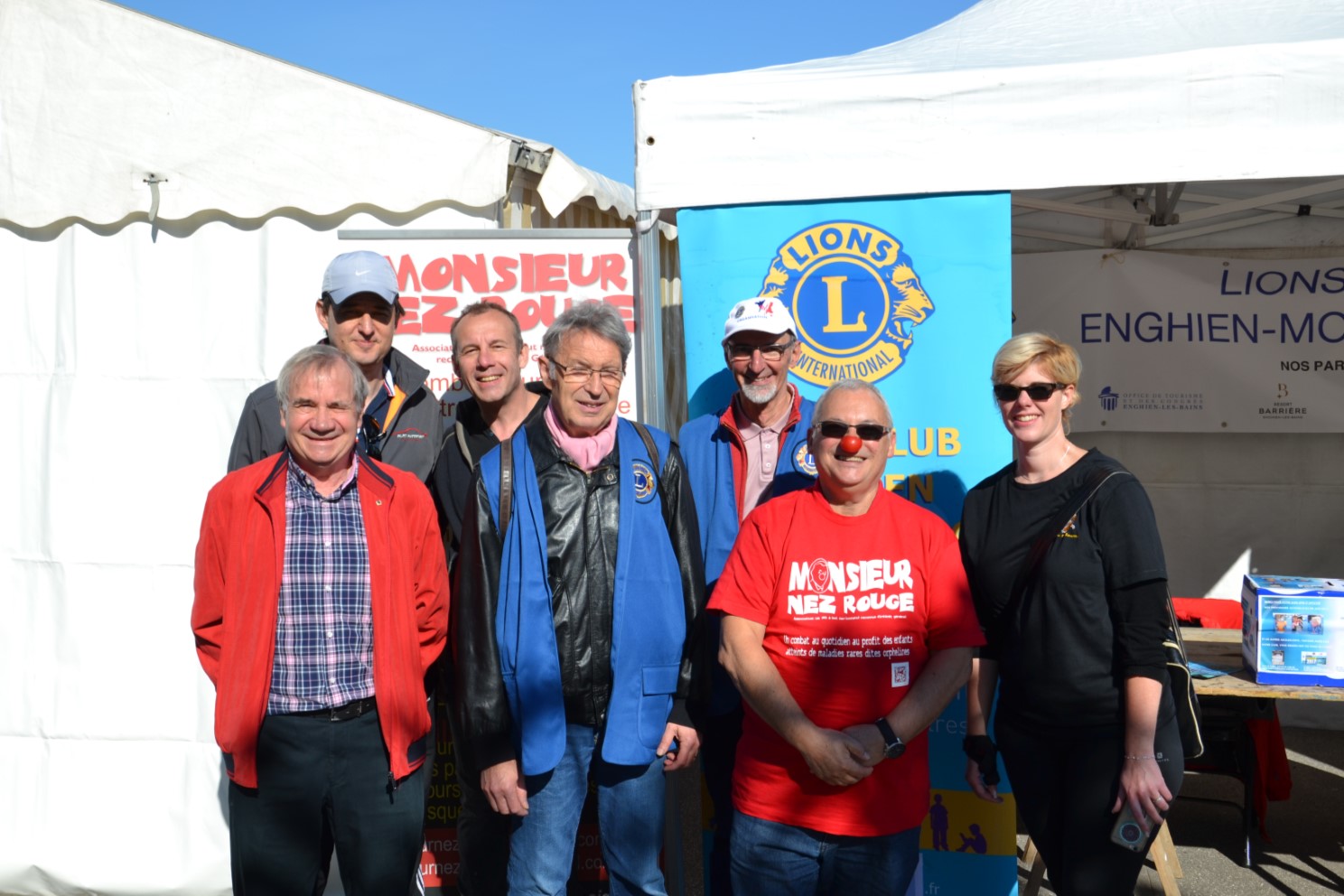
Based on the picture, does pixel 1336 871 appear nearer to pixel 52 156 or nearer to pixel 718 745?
pixel 718 745

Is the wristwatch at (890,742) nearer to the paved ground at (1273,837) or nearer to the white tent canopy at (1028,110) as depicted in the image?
the white tent canopy at (1028,110)

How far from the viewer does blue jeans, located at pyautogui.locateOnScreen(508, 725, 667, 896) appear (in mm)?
2164

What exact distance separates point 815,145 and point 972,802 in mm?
1891

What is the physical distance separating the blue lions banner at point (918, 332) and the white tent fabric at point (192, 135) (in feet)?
3.25

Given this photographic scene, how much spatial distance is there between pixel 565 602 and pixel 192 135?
2222mm

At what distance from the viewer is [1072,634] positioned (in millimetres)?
2055

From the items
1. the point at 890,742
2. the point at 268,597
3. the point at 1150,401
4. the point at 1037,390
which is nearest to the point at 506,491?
the point at 268,597

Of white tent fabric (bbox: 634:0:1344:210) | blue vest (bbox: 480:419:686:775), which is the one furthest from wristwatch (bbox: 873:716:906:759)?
white tent fabric (bbox: 634:0:1344:210)

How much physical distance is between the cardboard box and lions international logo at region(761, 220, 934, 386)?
4.59 feet

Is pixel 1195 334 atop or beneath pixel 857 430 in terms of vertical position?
atop

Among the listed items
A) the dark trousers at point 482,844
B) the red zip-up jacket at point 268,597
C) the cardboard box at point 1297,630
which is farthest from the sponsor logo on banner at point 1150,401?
the red zip-up jacket at point 268,597

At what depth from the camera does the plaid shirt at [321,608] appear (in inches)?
82.2

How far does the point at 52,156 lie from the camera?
334cm

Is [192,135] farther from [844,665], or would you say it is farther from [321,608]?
[844,665]
